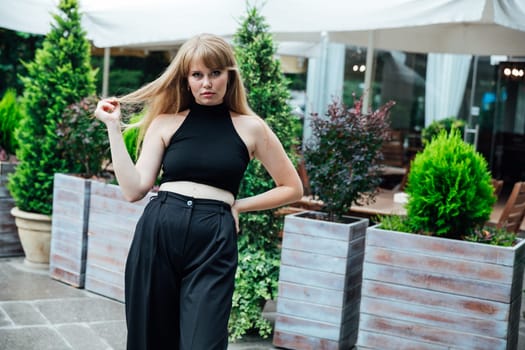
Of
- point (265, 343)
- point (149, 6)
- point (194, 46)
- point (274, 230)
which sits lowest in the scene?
point (265, 343)

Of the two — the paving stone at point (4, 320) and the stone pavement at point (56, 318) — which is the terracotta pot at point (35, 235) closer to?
the stone pavement at point (56, 318)

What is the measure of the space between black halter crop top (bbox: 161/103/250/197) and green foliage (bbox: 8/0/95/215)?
3.49m

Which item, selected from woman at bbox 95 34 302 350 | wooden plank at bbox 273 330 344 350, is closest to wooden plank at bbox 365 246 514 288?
wooden plank at bbox 273 330 344 350

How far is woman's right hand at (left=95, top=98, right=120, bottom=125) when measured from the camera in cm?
261

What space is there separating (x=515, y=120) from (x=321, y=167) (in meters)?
9.02

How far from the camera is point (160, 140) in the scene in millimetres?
2811

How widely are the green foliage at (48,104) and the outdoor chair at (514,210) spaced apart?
3.56 metres

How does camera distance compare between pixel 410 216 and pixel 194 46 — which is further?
pixel 410 216

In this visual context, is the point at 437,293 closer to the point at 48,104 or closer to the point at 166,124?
the point at 166,124

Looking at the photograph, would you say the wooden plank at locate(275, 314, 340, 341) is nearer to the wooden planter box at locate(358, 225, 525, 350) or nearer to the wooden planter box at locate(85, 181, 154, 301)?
the wooden planter box at locate(358, 225, 525, 350)

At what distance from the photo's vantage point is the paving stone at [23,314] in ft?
15.6

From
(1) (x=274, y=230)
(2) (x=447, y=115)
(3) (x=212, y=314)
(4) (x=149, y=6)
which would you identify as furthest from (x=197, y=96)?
(2) (x=447, y=115)

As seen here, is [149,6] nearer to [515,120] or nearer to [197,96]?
[197,96]

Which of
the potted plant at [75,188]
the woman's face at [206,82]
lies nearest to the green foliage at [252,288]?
the potted plant at [75,188]
